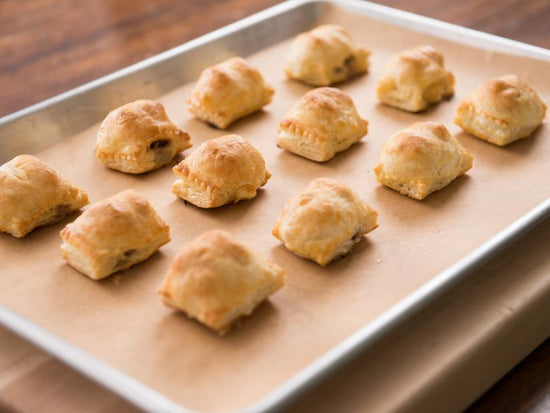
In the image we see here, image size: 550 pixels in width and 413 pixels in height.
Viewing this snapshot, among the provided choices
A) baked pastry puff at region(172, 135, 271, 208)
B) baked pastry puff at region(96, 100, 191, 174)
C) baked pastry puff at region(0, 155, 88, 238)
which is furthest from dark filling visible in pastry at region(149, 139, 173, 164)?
baked pastry puff at region(0, 155, 88, 238)

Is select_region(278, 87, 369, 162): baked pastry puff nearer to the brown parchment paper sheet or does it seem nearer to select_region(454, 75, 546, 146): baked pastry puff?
the brown parchment paper sheet

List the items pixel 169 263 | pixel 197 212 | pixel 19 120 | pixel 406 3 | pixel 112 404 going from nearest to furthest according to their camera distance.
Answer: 1. pixel 112 404
2. pixel 169 263
3. pixel 197 212
4. pixel 19 120
5. pixel 406 3

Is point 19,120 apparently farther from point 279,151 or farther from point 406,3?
point 406,3

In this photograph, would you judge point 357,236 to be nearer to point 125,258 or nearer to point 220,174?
point 220,174

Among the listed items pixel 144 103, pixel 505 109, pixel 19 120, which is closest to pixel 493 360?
pixel 505 109

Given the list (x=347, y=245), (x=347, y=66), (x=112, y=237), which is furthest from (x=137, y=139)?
(x=347, y=66)
